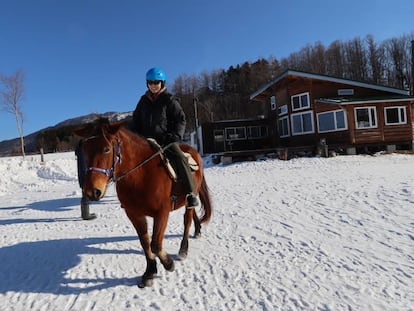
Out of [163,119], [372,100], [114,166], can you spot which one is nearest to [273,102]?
[372,100]

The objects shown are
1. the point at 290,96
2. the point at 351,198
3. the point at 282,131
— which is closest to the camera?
the point at 351,198

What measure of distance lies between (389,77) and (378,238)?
57530 millimetres

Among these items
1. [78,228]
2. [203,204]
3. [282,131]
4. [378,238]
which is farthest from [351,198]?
[282,131]

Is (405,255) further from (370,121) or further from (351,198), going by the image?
(370,121)

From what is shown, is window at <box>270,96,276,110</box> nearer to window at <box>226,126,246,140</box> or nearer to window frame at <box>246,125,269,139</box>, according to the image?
window frame at <box>246,125,269,139</box>

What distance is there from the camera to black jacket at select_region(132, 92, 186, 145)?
3.63 m

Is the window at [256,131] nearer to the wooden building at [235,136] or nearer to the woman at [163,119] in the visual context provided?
the wooden building at [235,136]

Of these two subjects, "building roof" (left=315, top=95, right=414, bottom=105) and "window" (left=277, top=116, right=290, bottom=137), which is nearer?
"building roof" (left=315, top=95, right=414, bottom=105)

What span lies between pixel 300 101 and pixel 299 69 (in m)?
36.6

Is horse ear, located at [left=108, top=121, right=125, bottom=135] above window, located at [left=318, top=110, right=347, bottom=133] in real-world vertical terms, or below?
below

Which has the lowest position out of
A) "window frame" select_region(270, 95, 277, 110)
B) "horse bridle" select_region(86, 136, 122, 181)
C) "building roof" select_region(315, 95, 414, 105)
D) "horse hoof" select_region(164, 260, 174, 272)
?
"horse hoof" select_region(164, 260, 174, 272)

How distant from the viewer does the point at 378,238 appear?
13.9ft

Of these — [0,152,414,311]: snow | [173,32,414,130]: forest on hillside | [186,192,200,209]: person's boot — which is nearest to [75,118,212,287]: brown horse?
[186,192,200,209]: person's boot

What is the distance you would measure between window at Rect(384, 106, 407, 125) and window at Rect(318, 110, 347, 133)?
332 cm
